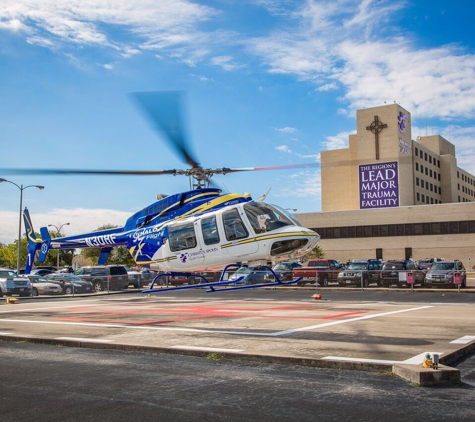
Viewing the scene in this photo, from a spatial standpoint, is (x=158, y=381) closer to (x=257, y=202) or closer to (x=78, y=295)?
(x=257, y=202)

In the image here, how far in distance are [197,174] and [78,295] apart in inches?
687

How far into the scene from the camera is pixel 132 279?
36906 millimetres

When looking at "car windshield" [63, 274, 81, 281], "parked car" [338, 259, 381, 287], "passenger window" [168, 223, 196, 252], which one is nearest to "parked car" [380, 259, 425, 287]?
"parked car" [338, 259, 381, 287]

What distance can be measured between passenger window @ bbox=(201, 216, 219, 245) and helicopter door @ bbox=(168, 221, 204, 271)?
342mm

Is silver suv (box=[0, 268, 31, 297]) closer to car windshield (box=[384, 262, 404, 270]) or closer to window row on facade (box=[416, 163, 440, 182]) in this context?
car windshield (box=[384, 262, 404, 270])

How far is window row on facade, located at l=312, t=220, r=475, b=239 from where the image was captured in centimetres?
6669

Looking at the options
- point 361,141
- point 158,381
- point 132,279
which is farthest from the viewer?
point 361,141

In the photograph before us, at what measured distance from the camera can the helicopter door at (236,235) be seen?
15750mm

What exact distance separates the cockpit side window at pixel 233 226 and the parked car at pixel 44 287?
18.8 metres

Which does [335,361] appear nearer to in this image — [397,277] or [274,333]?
[274,333]

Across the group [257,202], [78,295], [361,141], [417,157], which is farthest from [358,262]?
[417,157]

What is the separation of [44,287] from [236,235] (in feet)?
62.7

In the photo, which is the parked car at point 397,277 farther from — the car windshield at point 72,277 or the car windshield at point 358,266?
the car windshield at point 72,277

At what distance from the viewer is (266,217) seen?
15719mm
